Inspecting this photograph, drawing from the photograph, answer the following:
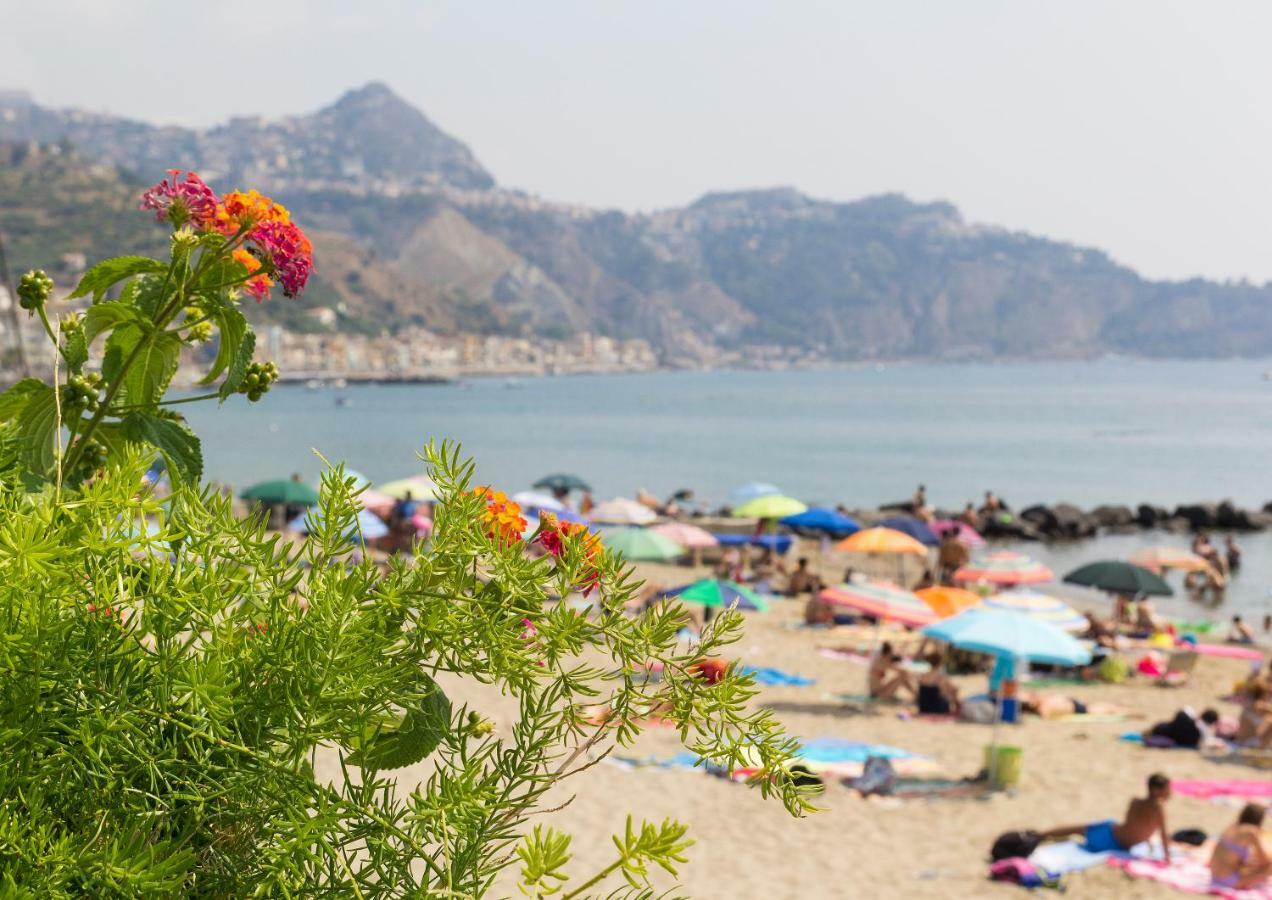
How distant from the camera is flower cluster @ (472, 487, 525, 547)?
1242 millimetres

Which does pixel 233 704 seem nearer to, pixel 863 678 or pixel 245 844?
pixel 245 844

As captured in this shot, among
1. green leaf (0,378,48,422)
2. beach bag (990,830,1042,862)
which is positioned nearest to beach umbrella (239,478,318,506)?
beach bag (990,830,1042,862)

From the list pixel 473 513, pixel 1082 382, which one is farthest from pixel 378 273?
pixel 473 513

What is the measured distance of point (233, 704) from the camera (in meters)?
1.14

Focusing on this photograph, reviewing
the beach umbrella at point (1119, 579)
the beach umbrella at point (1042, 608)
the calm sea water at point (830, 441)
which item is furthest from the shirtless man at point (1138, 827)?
the calm sea water at point (830, 441)

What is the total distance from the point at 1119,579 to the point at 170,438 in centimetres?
1799

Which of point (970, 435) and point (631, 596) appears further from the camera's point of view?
point (970, 435)

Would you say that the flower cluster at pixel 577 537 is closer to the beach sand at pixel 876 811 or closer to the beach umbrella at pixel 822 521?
the beach sand at pixel 876 811

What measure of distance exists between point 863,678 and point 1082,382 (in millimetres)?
172084

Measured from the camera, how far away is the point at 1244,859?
7730mm

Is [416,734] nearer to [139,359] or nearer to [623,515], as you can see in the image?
[139,359]

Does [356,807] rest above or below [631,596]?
below

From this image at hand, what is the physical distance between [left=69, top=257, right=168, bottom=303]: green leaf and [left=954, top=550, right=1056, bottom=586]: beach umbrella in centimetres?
1661

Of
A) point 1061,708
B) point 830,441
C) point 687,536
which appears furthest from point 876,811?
point 830,441
